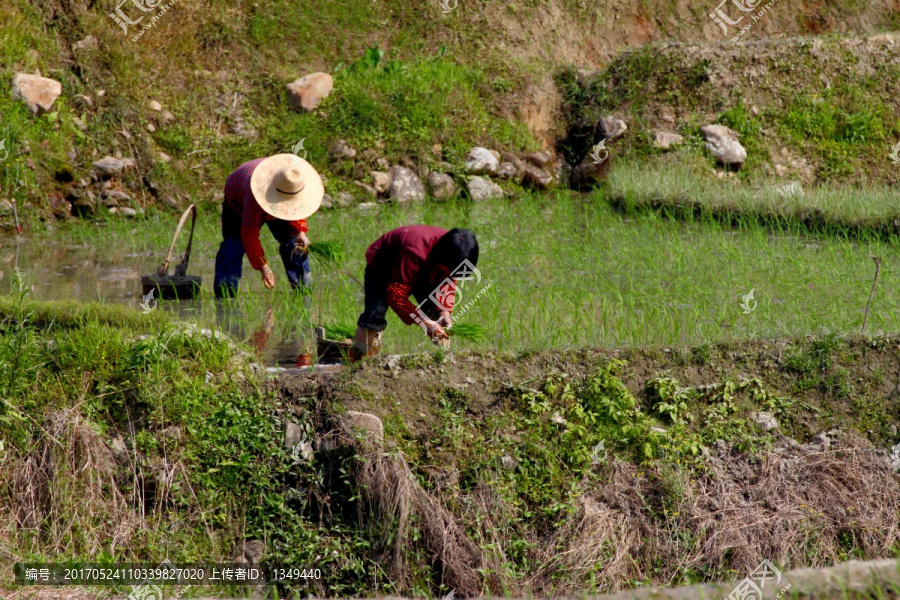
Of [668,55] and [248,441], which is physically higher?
[668,55]

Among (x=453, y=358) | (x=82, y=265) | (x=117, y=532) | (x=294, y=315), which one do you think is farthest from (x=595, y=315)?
(x=82, y=265)

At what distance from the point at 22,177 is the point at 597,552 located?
23.4 ft

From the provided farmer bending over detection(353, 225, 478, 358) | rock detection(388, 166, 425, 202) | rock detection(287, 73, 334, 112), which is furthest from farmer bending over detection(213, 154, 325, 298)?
rock detection(287, 73, 334, 112)

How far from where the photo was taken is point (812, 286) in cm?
625

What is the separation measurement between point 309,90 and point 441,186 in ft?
6.49

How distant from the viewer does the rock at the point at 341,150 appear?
10.1 meters

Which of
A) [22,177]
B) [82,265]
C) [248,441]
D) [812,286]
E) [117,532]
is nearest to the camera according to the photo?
[117,532]

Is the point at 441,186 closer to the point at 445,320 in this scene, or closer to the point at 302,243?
the point at 302,243

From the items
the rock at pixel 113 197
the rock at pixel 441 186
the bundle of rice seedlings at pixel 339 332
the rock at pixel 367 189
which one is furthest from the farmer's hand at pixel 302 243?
the rock at pixel 441 186

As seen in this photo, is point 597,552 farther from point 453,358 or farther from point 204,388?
point 204,388

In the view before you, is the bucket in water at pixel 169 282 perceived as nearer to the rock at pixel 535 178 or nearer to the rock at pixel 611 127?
the rock at pixel 535 178

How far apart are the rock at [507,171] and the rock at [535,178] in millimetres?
119

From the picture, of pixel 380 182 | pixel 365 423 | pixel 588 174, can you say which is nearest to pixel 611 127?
pixel 588 174

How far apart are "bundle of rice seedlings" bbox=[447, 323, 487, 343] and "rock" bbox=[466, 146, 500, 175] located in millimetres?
6130
